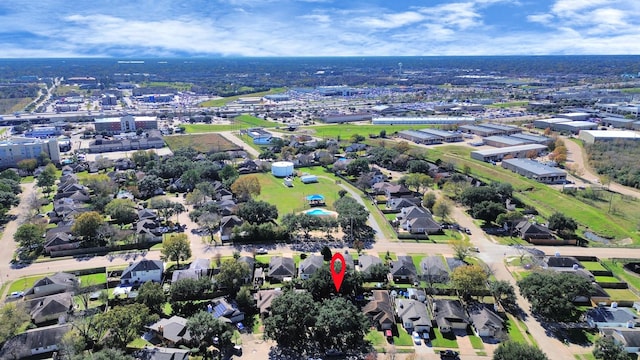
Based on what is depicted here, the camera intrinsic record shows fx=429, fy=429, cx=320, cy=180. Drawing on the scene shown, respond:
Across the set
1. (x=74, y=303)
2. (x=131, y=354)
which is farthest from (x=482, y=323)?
(x=74, y=303)

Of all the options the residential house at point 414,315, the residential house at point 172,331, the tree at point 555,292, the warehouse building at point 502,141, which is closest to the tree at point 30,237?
Answer: the residential house at point 172,331

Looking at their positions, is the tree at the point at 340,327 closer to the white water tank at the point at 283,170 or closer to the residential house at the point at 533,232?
the residential house at the point at 533,232

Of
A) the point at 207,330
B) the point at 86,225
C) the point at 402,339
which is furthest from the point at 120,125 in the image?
the point at 402,339

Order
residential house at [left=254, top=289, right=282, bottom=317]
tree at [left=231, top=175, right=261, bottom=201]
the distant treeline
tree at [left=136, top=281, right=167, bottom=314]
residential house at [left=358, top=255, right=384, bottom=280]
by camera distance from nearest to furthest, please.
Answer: tree at [left=136, top=281, right=167, bottom=314] < residential house at [left=254, top=289, right=282, bottom=317] < residential house at [left=358, top=255, right=384, bottom=280] < tree at [left=231, top=175, right=261, bottom=201] < the distant treeline

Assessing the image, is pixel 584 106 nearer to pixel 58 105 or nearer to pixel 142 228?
pixel 142 228

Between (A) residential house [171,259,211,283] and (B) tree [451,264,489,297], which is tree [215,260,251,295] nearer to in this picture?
(A) residential house [171,259,211,283]

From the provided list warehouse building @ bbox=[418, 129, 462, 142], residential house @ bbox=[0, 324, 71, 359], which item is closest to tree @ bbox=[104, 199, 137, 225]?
residential house @ bbox=[0, 324, 71, 359]

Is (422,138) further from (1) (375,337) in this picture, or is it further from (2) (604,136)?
(1) (375,337)
